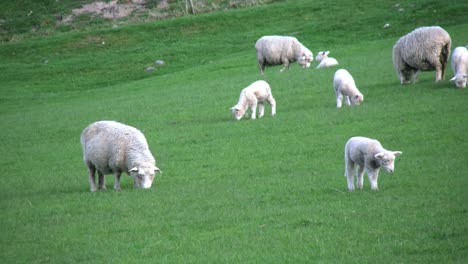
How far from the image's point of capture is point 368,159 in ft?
43.8

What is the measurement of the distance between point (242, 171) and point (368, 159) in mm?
4880

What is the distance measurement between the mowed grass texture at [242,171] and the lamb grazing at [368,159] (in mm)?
295

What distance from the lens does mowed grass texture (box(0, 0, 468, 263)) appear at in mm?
11289

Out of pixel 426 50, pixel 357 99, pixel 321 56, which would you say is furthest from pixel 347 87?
pixel 321 56

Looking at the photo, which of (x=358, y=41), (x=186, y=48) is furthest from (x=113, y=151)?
(x=186, y=48)

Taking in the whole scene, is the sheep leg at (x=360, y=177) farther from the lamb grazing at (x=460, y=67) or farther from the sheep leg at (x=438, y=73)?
the sheep leg at (x=438, y=73)

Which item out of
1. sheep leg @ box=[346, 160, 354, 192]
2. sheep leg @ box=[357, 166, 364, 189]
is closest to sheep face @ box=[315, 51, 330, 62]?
sheep leg @ box=[357, 166, 364, 189]

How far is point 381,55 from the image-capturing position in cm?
3569

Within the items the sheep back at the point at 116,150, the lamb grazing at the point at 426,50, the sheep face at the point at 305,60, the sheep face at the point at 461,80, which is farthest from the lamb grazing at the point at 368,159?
the sheep face at the point at 305,60

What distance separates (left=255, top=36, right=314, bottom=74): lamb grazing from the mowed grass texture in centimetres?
83

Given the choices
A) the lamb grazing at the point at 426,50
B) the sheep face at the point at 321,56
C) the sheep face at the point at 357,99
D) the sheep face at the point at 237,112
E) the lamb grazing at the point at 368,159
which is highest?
the lamb grazing at the point at 368,159

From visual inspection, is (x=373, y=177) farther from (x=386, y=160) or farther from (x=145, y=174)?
(x=145, y=174)

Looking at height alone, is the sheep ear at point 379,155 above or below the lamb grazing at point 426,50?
above

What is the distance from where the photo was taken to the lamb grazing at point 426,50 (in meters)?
25.0
